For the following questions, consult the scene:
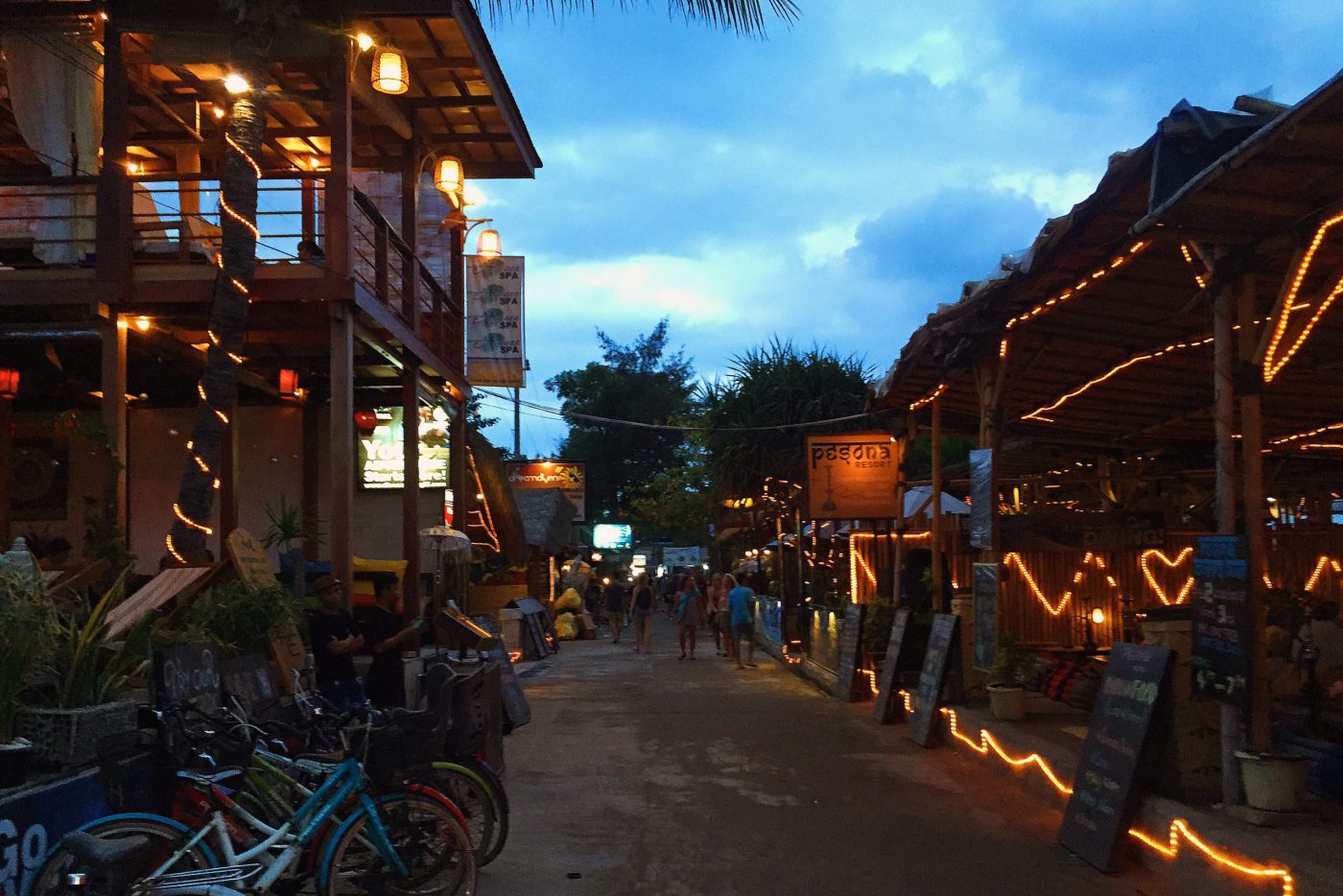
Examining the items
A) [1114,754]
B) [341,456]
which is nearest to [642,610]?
[341,456]

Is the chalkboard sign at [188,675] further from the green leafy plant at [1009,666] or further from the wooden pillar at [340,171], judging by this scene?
the green leafy plant at [1009,666]

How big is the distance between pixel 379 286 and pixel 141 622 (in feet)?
26.8

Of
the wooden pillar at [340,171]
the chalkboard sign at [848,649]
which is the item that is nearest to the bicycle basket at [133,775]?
the wooden pillar at [340,171]

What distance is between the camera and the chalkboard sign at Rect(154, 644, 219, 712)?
22.5 ft

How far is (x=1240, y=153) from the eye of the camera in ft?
18.8

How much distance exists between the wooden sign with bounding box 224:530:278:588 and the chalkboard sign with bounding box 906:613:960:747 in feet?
20.1

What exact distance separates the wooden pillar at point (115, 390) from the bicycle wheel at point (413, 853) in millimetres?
7568

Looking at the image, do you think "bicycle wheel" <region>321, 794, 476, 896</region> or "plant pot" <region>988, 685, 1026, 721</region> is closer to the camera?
"bicycle wheel" <region>321, 794, 476, 896</region>

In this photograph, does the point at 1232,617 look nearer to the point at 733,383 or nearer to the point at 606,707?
the point at 606,707

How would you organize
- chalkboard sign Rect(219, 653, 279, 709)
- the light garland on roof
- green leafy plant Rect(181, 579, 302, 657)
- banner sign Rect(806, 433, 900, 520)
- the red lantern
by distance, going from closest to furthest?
the light garland on roof
chalkboard sign Rect(219, 653, 279, 709)
green leafy plant Rect(181, 579, 302, 657)
banner sign Rect(806, 433, 900, 520)
the red lantern

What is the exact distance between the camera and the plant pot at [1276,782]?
634 centimetres

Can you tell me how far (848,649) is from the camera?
1619 centimetres

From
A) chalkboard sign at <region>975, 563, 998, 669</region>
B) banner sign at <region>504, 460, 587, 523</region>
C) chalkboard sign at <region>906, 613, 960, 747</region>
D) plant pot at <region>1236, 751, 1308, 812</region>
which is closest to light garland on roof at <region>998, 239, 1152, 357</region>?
chalkboard sign at <region>975, 563, 998, 669</region>

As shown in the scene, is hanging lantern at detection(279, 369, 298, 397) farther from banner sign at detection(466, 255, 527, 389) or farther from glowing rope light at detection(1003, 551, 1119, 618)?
glowing rope light at detection(1003, 551, 1119, 618)
